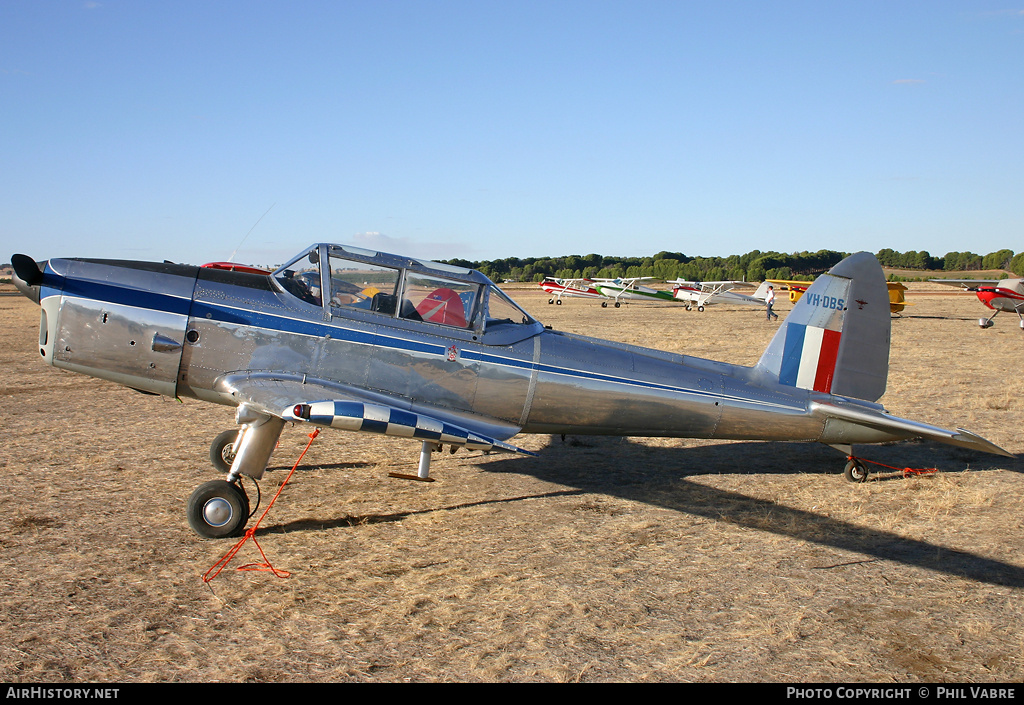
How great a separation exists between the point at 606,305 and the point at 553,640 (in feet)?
153

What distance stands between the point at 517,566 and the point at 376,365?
2.14 meters

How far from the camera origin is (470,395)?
6.34 metres

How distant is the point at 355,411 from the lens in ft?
16.8

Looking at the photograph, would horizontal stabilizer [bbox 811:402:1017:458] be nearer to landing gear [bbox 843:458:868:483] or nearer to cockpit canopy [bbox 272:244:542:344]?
landing gear [bbox 843:458:868:483]

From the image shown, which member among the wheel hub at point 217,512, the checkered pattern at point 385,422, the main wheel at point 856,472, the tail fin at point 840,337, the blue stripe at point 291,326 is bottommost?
the wheel hub at point 217,512

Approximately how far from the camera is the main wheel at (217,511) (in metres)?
5.43

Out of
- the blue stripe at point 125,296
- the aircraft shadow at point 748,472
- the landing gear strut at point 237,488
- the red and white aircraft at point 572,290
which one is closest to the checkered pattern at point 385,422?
the landing gear strut at point 237,488

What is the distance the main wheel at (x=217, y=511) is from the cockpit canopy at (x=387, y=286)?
1688 mm

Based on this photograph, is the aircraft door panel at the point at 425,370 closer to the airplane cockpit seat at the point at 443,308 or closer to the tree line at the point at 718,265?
the airplane cockpit seat at the point at 443,308

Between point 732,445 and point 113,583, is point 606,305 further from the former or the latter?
point 113,583

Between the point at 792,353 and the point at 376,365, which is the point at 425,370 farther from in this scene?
the point at 792,353

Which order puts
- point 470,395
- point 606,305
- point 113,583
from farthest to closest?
point 606,305
point 470,395
point 113,583

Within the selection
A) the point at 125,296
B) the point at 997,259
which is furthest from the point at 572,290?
the point at 997,259
